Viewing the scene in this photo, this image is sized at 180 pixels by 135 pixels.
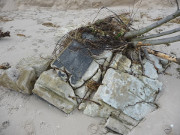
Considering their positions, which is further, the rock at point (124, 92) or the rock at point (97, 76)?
the rock at point (97, 76)

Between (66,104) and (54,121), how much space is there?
0.30 meters

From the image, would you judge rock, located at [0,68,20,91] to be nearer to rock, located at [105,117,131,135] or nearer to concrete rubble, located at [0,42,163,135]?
concrete rubble, located at [0,42,163,135]

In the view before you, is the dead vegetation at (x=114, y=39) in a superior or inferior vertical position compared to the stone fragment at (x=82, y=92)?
superior

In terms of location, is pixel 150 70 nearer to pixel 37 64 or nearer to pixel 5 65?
pixel 37 64

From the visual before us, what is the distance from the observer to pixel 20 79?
2414 mm

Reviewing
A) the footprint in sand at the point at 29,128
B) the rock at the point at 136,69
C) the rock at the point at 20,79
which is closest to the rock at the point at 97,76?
the rock at the point at 136,69

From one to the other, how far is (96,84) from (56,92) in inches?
25.5

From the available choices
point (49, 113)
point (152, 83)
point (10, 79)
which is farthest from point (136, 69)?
point (10, 79)

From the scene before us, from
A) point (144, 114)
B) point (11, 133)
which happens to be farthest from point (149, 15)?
point (11, 133)

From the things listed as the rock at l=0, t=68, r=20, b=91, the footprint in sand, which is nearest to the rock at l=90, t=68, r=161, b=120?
the footprint in sand

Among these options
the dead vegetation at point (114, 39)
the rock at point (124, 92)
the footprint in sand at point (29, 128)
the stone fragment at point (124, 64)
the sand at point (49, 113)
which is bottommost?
the footprint in sand at point (29, 128)

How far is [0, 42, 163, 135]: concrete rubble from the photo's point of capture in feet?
7.09

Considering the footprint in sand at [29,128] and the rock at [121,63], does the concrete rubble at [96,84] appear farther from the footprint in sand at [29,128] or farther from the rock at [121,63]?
the footprint in sand at [29,128]

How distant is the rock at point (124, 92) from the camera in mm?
2170
